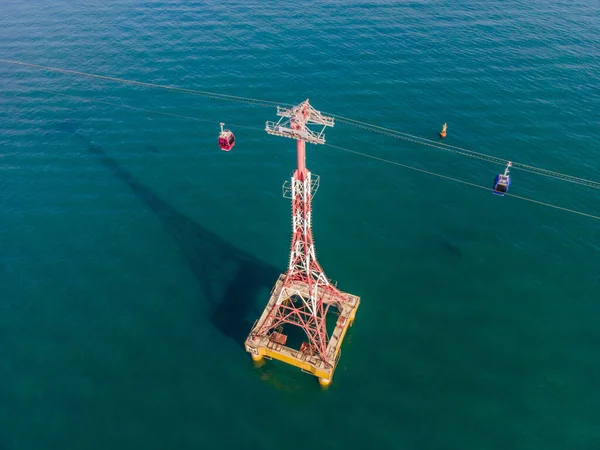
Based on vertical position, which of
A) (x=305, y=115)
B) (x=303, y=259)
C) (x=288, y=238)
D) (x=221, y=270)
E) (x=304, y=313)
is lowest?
(x=221, y=270)

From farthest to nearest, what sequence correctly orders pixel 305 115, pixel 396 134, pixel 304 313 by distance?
pixel 396 134, pixel 304 313, pixel 305 115

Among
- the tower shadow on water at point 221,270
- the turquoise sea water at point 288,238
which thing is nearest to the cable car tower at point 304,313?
the turquoise sea water at point 288,238

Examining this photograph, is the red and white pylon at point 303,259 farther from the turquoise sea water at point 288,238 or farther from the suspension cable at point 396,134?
the suspension cable at point 396,134

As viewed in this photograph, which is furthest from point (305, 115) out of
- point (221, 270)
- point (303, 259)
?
point (221, 270)

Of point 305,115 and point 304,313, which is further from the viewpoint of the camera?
point 304,313

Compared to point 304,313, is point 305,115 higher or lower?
higher

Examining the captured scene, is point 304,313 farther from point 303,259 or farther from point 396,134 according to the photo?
point 396,134

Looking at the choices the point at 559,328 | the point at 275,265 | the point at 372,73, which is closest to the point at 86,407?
the point at 275,265
